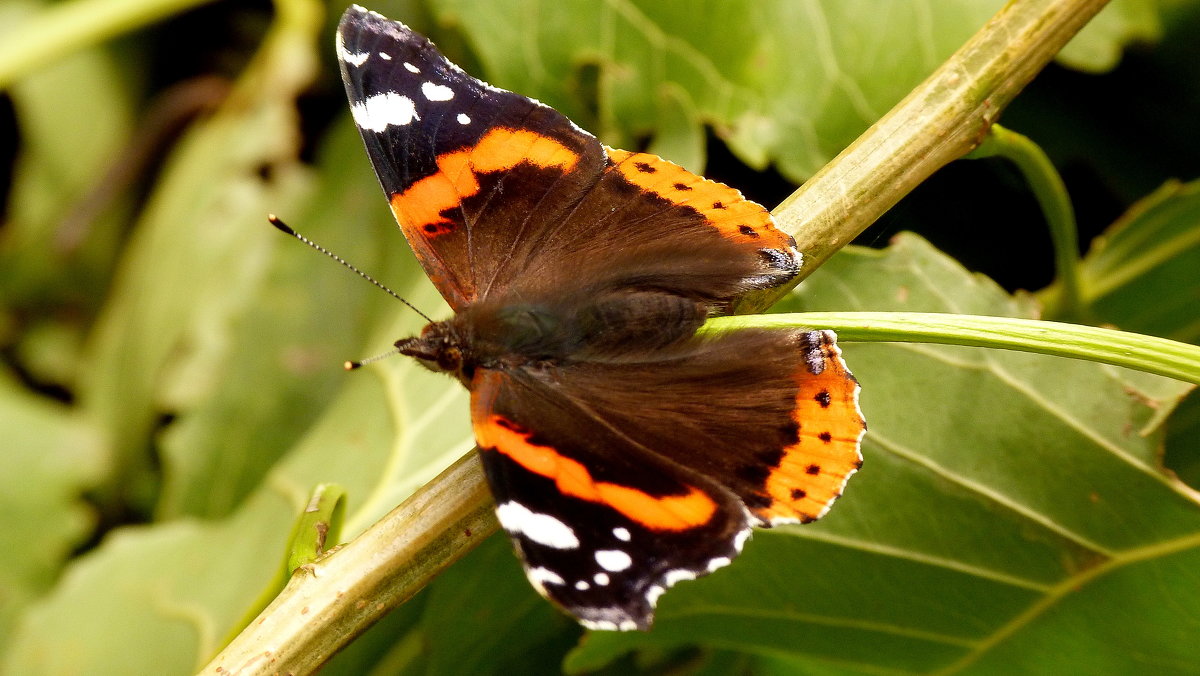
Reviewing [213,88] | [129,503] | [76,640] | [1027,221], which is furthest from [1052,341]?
[213,88]

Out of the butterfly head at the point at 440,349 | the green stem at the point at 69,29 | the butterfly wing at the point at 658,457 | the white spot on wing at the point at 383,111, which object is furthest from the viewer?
the green stem at the point at 69,29

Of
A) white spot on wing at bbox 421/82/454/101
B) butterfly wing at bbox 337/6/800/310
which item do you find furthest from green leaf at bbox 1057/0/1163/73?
white spot on wing at bbox 421/82/454/101

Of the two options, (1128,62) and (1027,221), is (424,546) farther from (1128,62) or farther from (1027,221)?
(1128,62)

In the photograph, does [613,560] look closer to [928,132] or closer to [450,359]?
[450,359]

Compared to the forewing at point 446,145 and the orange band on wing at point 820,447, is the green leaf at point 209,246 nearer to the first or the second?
the forewing at point 446,145

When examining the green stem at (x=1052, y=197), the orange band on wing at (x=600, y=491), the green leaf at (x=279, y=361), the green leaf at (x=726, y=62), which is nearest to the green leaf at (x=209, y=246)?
the green leaf at (x=279, y=361)

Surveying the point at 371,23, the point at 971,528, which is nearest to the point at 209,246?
the point at 371,23

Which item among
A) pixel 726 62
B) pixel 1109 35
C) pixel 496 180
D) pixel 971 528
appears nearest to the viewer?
pixel 971 528

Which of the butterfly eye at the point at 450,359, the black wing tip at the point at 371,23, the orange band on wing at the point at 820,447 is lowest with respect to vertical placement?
the butterfly eye at the point at 450,359
